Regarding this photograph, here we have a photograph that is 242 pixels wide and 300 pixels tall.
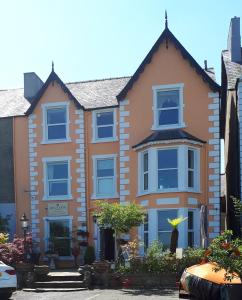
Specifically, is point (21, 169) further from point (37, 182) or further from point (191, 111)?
point (191, 111)

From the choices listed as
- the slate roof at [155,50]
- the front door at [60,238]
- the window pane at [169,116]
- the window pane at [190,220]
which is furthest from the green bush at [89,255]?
the slate roof at [155,50]

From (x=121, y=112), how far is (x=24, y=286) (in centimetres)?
934

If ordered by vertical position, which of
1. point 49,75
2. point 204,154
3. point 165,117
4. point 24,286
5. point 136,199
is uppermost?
point 49,75

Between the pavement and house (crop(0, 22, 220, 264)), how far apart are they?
222 inches

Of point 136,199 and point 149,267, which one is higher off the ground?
point 136,199

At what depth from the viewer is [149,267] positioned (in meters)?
18.0

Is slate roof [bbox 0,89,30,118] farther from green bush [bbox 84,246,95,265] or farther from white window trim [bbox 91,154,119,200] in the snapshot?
green bush [bbox 84,246,95,265]

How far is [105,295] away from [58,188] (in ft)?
33.3

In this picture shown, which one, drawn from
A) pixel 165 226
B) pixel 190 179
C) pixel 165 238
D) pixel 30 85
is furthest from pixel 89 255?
pixel 30 85

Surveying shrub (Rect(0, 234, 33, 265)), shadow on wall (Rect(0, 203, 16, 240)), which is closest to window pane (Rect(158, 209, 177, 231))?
shrub (Rect(0, 234, 33, 265))

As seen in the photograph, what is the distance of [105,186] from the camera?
2508cm

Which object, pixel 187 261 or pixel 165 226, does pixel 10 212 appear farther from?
pixel 187 261

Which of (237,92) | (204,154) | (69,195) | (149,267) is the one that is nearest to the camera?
(149,267)

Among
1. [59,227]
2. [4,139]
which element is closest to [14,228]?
[59,227]
